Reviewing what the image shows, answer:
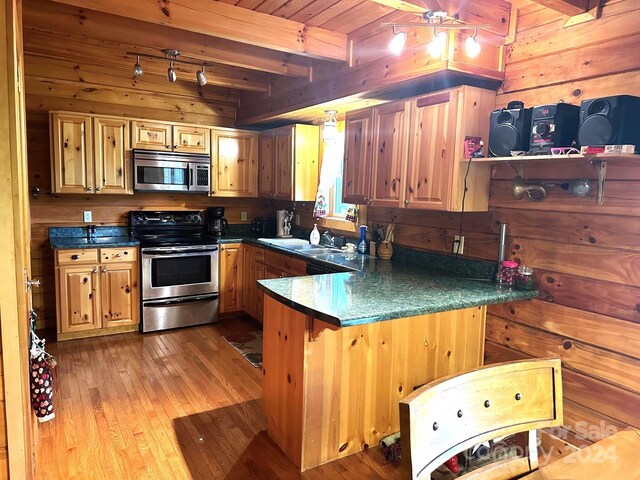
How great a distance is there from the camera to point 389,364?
Result: 250 centimetres

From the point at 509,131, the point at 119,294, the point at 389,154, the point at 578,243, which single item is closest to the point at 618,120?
the point at 509,131

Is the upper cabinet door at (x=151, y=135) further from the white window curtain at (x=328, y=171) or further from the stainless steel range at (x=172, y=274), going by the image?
the white window curtain at (x=328, y=171)

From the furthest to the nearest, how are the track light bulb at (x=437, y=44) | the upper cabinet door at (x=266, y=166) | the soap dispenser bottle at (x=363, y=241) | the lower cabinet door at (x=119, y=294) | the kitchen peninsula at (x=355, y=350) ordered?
the upper cabinet door at (x=266, y=166) < the lower cabinet door at (x=119, y=294) < the soap dispenser bottle at (x=363, y=241) < the track light bulb at (x=437, y=44) < the kitchen peninsula at (x=355, y=350)

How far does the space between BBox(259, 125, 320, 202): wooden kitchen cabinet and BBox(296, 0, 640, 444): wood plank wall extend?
2.13 metres

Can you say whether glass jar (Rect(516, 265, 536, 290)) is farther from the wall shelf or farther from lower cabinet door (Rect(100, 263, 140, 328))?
lower cabinet door (Rect(100, 263, 140, 328))

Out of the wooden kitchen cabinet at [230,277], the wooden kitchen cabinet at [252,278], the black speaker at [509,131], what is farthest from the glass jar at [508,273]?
the wooden kitchen cabinet at [230,277]

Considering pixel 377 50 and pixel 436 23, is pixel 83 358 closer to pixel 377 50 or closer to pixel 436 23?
pixel 377 50

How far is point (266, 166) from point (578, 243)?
335 centimetres

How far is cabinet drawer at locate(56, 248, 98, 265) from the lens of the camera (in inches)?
151

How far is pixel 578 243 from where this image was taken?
7.27ft

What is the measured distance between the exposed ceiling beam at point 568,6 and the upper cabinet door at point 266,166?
3073 millimetres

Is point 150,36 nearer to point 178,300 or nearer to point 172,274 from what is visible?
point 172,274

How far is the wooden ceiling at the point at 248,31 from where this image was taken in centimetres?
251

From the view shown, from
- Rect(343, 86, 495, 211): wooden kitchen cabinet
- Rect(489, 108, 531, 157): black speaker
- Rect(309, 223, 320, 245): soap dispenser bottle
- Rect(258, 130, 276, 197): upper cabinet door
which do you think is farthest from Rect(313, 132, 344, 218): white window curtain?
Rect(489, 108, 531, 157): black speaker
